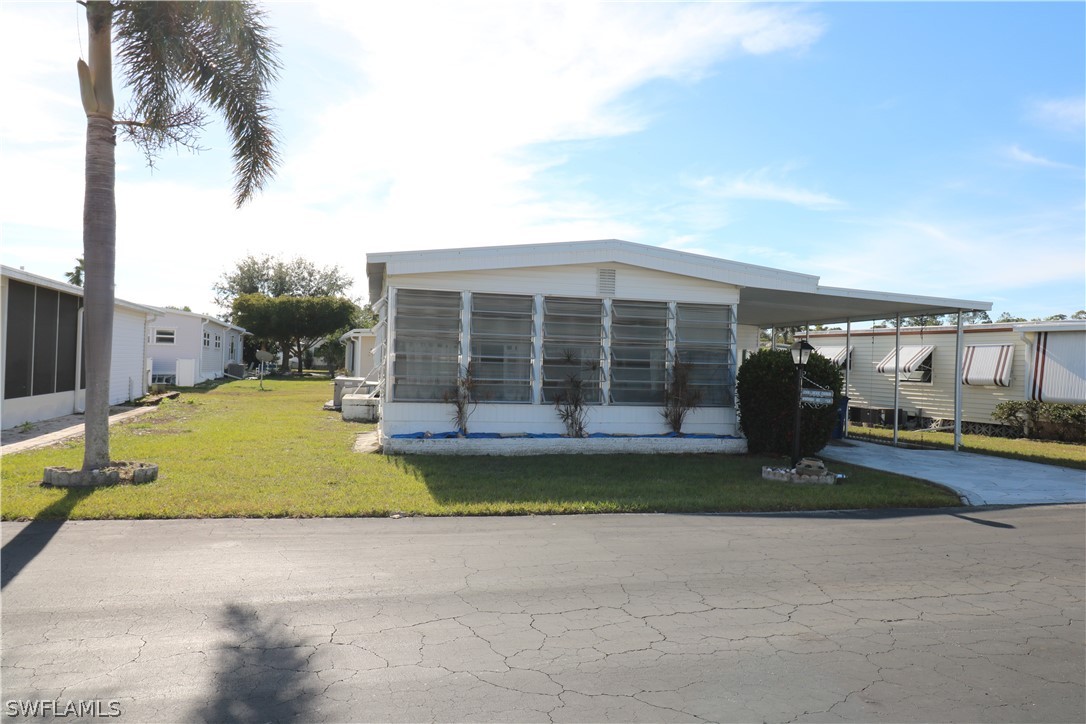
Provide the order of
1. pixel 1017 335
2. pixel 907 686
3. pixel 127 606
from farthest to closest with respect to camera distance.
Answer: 1. pixel 1017 335
2. pixel 127 606
3. pixel 907 686

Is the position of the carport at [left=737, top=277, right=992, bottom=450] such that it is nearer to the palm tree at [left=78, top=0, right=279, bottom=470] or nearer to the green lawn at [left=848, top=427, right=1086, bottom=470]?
the green lawn at [left=848, top=427, right=1086, bottom=470]

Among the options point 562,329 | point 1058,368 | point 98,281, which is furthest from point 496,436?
point 1058,368

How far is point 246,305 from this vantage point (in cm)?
4228

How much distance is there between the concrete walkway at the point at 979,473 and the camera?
975 centimetres

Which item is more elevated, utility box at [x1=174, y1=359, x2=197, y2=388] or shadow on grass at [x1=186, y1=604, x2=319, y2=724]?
utility box at [x1=174, y1=359, x2=197, y2=388]

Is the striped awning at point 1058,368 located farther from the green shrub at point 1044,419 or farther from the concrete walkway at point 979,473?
the concrete walkway at point 979,473

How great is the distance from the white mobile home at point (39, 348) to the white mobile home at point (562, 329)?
251 inches

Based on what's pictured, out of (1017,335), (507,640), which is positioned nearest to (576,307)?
(507,640)

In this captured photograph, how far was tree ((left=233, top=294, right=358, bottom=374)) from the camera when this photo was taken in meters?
41.9

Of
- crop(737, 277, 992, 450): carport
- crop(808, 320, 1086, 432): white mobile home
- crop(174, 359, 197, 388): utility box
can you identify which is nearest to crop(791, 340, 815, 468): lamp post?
crop(737, 277, 992, 450): carport

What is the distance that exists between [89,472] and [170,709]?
5.97 m

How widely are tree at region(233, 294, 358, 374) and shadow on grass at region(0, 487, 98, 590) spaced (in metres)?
35.7

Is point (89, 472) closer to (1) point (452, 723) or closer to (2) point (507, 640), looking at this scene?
(2) point (507, 640)

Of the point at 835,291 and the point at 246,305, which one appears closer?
the point at 835,291
